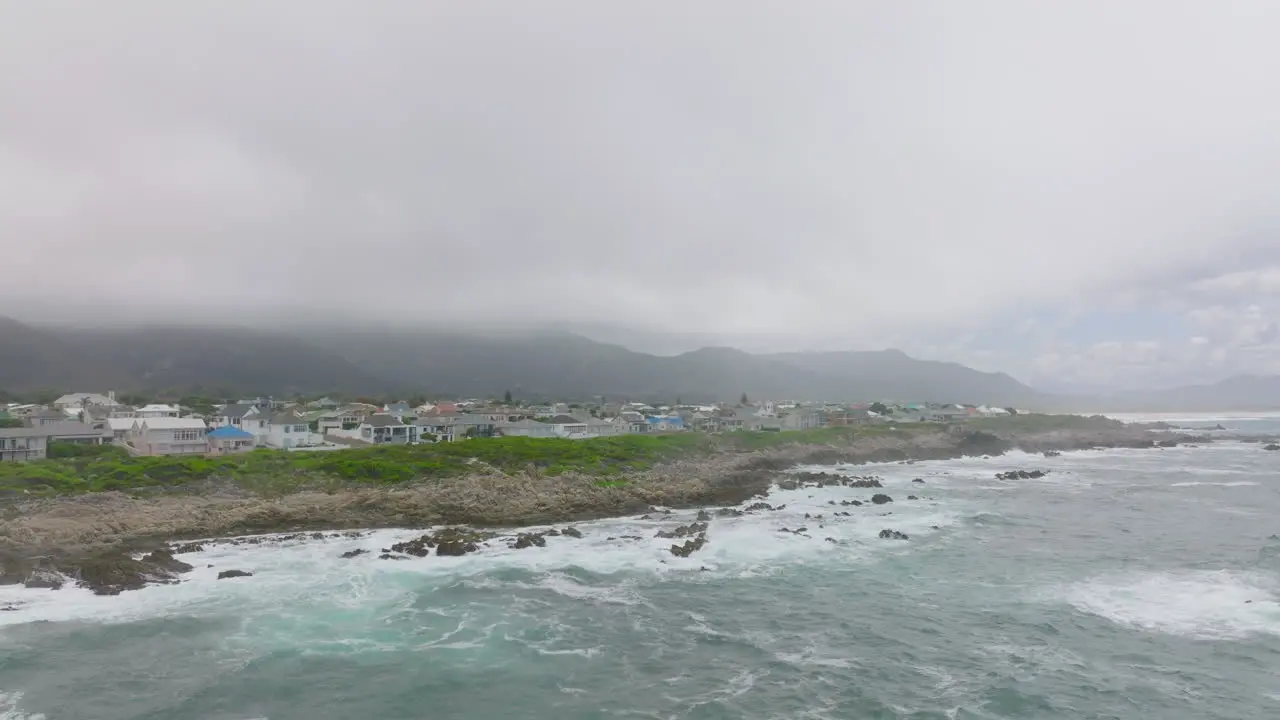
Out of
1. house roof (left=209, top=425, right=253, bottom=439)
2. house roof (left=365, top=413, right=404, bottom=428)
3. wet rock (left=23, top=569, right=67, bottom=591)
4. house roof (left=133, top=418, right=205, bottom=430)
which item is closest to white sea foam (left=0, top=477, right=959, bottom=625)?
wet rock (left=23, top=569, right=67, bottom=591)

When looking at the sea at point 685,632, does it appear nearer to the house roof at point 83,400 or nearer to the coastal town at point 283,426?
the coastal town at point 283,426

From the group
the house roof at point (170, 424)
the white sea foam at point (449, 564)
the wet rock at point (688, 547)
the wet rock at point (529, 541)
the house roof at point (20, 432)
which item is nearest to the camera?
the white sea foam at point (449, 564)

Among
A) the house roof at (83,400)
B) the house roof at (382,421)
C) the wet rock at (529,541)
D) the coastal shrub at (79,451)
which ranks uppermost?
the house roof at (83,400)

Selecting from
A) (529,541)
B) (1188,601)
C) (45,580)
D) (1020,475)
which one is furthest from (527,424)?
(1188,601)

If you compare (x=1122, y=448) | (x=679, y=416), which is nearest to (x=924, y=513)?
(x=679, y=416)

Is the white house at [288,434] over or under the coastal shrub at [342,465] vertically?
over

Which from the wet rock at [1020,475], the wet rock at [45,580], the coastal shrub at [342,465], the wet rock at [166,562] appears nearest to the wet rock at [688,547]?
the coastal shrub at [342,465]

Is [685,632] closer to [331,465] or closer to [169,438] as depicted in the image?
[331,465]
